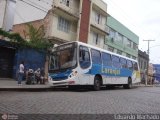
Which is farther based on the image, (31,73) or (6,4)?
(6,4)

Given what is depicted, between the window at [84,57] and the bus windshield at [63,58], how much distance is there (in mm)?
467

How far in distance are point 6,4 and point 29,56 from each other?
748cm

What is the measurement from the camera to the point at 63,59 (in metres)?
17.1

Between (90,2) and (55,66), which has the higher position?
(90,2)

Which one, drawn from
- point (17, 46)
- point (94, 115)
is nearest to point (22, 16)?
point (17, 46)

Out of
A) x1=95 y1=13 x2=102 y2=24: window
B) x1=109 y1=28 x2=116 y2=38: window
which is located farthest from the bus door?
x1=109 y1=28 x2=116 y2=38: window

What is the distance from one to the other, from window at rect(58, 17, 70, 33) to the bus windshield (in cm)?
1226

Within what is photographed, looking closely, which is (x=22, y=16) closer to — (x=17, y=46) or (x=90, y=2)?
(x=90, y=2)

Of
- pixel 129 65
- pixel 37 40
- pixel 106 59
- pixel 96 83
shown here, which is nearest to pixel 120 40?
pixel 129 65

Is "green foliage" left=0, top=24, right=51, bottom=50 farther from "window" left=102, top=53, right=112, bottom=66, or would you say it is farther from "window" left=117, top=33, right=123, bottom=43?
"window" left=117, top=33, right=123, bottom=43

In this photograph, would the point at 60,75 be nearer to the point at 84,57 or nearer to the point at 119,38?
the point at 84,57

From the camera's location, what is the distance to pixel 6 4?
2905 cm

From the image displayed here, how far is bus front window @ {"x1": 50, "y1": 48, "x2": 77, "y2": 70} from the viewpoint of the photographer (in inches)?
653

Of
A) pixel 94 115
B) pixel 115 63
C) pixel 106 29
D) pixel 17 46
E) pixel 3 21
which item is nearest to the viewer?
pixel 94 115
